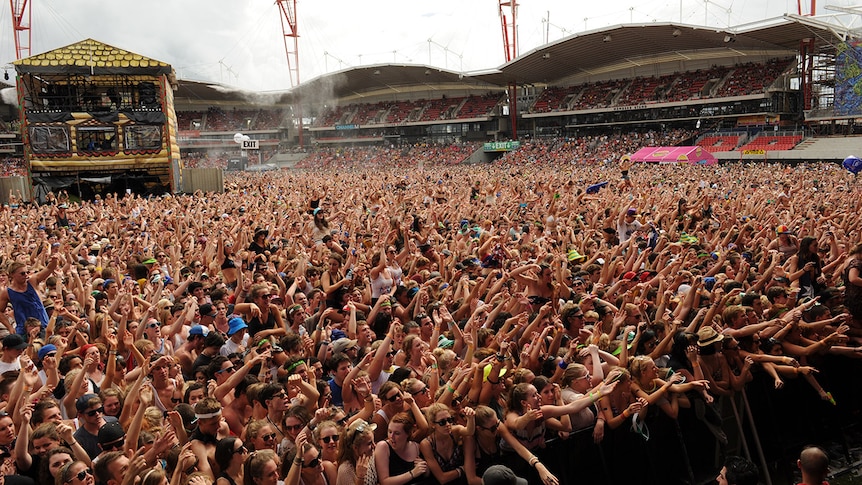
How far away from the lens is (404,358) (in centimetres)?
483

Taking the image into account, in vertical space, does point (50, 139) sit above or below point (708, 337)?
above

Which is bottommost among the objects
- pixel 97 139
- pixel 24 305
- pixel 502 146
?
pixel 24 305

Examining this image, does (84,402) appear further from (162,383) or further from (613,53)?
(613,53)

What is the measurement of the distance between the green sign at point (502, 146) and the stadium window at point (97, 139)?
33245 mm

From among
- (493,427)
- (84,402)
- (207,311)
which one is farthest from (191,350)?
(493,427)

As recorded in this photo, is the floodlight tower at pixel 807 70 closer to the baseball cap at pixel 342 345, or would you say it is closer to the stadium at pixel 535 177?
the stadium at pixel 535 177

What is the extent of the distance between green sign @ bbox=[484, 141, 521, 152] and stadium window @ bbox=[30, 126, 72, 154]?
34.4m

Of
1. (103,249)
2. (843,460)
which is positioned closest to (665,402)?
(843,460)

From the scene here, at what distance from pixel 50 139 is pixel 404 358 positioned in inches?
842

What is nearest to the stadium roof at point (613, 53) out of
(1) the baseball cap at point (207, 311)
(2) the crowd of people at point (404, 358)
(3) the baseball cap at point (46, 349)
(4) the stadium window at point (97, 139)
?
(4) the stadium window at point (97, 139)

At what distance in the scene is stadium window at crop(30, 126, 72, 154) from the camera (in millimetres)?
21391

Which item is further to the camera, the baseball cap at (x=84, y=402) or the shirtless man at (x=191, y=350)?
the shirtless man at (x=191, y=350)

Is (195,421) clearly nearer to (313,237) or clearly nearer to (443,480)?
(443,480)

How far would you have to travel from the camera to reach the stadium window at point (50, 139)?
842 inches
